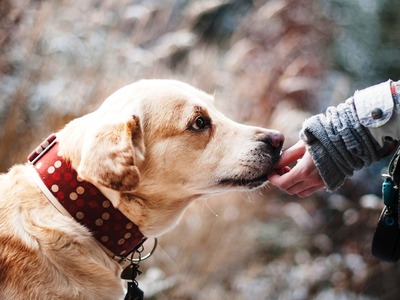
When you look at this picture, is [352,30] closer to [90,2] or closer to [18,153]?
[90,2]

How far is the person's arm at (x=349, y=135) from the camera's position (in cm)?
155

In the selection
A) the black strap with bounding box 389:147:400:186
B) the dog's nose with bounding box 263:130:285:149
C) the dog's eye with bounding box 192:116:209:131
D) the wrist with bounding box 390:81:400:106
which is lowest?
the black strap with bounding box 389:147:400:186

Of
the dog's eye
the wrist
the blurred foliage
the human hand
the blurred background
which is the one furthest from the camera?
the blurred foliage

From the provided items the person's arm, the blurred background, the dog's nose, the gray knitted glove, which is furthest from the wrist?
the blurred background

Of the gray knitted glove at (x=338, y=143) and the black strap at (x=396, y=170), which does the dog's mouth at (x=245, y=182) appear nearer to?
the gray knitted glove at (x=338, y=143)

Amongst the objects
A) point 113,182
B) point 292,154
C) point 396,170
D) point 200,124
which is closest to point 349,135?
point 396,170

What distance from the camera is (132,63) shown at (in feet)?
10.0

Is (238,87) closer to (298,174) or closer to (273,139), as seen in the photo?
(273,139)

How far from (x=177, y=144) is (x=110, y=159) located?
1.00 ft


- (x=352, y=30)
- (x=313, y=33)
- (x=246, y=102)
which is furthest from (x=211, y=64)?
(x=352, y=30)

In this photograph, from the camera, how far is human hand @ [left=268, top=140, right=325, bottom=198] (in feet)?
5.70

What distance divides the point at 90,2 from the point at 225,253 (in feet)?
5.31

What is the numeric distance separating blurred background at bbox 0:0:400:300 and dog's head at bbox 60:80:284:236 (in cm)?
103

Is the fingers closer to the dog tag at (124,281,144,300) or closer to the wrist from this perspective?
the wrist
